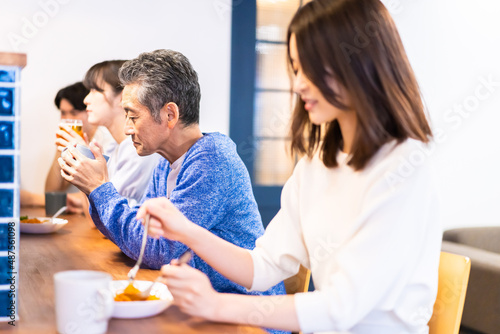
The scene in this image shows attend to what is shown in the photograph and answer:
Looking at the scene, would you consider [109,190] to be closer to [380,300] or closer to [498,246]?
[380,300]

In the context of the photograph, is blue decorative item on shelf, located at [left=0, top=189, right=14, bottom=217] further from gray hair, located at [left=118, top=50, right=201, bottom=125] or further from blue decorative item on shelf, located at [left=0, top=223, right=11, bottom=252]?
gray hair, located at [left=118, top=50, right=201, bottom=125]

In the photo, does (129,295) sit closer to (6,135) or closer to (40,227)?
(6,135)

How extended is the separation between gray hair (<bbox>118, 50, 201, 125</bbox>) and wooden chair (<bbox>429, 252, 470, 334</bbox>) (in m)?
0.88

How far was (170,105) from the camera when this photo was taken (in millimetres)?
1669

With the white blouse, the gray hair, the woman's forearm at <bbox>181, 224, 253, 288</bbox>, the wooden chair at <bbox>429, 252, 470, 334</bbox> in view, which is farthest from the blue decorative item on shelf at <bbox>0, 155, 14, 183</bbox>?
the wooden chair at <bbox>429, 252, 470, 334</bbox>

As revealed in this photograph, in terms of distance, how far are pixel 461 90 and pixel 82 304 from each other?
12.0 ft

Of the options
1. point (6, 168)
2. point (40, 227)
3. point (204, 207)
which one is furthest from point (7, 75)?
point (40, 227)

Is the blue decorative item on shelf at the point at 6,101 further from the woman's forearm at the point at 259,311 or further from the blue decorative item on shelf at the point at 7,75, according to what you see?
the woman's forearm at the point at 259,311

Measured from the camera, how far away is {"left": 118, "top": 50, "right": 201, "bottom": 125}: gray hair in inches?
65.0

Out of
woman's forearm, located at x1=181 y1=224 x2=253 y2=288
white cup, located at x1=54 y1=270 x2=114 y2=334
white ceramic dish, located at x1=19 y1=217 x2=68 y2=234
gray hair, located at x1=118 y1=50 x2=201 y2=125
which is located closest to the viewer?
white cup, located at x1=54 y1=270 x2=114 y2=334

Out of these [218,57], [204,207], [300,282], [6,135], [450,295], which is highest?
[218,57]

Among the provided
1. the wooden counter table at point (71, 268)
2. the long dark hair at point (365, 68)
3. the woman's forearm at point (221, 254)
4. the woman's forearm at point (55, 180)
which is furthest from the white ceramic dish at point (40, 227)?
the long dark hair at point (365, 68)

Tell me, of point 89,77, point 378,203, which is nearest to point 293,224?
point 378,203

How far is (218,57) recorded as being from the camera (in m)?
3.53
